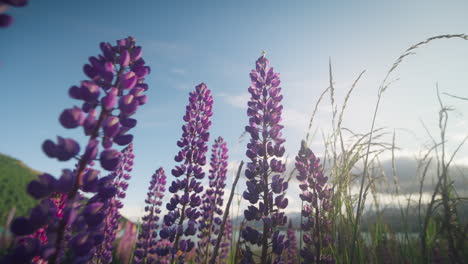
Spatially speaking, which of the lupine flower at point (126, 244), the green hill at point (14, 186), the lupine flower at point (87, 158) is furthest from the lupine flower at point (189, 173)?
the green hill at point (14, 186)

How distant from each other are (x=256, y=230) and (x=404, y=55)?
8.59 ft

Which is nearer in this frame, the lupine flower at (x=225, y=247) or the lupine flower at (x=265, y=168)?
the lupine flower at (x=265, y=168)

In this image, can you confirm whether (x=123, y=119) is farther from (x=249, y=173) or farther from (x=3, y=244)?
(x=3, y=244)

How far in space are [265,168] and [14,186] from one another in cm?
4947

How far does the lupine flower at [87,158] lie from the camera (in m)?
1.46

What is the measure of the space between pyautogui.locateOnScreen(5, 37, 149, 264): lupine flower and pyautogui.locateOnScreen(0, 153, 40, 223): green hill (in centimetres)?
3726

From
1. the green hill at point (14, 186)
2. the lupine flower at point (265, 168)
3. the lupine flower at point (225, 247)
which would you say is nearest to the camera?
the lupine flower at point (265, 168)

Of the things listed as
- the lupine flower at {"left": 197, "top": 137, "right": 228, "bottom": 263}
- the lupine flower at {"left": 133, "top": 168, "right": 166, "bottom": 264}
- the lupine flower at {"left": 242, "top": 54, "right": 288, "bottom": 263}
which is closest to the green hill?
the lupine flower at {"left": 133, "top": 168, "right": 166, "bottom": 264}

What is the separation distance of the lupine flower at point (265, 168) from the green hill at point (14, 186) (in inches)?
1451

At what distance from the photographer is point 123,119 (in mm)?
2004

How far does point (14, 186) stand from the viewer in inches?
1467

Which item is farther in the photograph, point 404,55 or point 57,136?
point 404,55

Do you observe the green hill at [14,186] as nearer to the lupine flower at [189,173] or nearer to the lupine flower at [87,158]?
the lupine flower at [189,173]

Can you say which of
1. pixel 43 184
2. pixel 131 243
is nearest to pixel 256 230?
pixel 43 184
